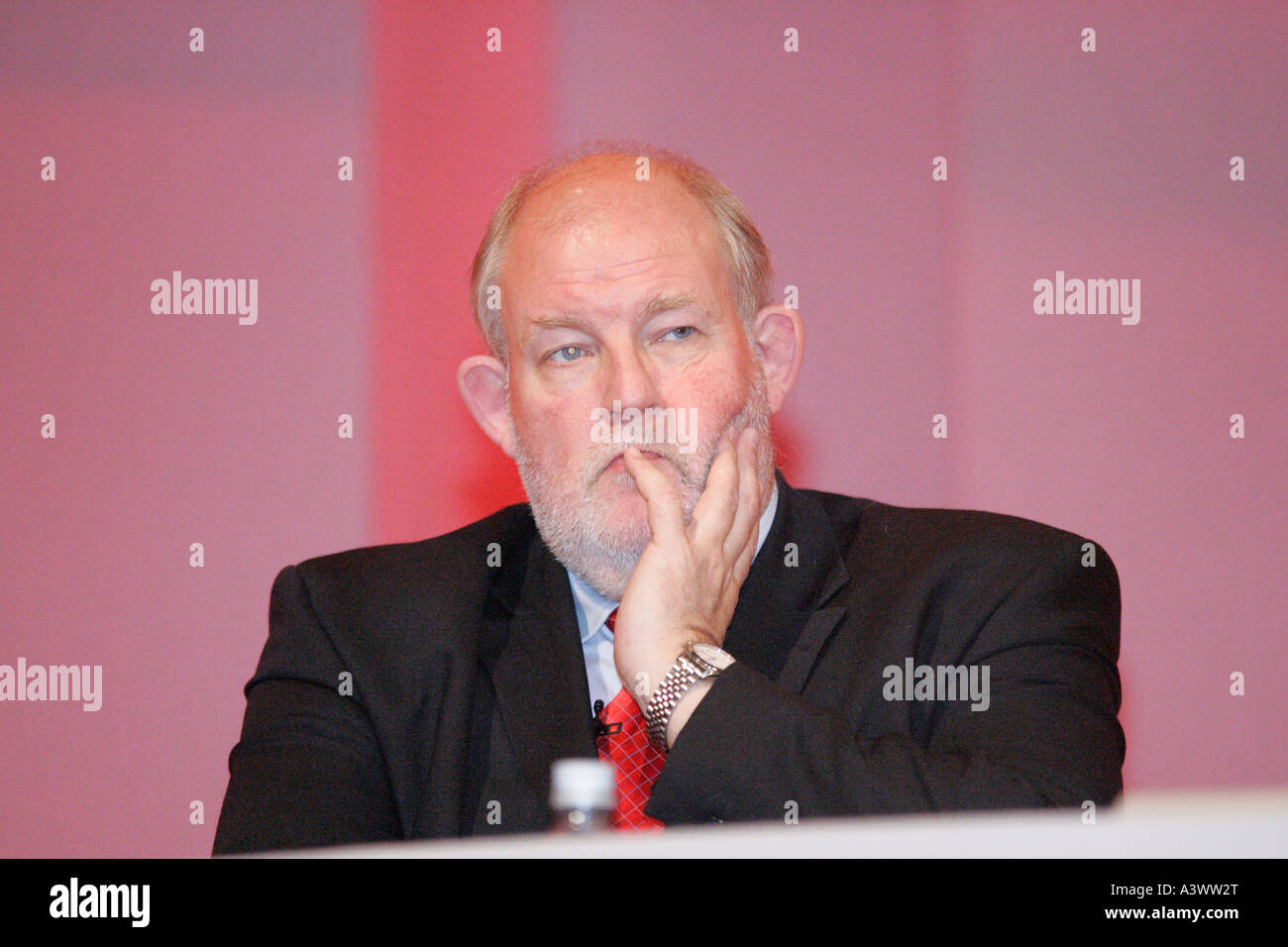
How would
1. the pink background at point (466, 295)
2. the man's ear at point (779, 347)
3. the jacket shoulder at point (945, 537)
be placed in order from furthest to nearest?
the pink background at point (466, 295), the man's ear at point (779, 347), the jacket shoulder at point (945, 537)

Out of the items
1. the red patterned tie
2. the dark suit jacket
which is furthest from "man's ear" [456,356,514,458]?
the red patterned tie

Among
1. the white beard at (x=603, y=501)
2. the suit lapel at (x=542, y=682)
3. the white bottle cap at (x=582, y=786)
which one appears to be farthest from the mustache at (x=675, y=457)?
the white bottle cap at (x=582, y=786)

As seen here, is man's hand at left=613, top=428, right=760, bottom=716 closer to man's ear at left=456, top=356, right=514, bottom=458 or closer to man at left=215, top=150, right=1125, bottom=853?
man at left=215, top=150, right=1125, bottom=853

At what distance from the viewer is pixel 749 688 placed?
Answer: 1947 millimetres

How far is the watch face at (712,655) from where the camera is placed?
2.02 metres

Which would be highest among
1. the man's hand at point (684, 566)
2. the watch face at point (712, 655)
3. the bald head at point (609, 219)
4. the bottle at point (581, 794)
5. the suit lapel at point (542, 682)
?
the bald head at point (609, 219)

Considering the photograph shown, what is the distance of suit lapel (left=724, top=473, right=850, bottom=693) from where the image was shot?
2.34 metres

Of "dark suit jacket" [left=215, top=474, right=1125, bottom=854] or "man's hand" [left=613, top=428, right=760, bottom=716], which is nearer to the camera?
"dark suit jacket" [left=215, top=474, right=1125, bottom=854]

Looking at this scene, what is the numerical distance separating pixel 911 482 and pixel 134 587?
6.90 ft

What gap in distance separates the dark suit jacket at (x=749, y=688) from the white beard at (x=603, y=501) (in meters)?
0.09

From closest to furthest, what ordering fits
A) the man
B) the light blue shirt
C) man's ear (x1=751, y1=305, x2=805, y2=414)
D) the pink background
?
the man < the light blue shirt < man's ear (x1=751, y1=305, x2=805, y2=414) < the pink background

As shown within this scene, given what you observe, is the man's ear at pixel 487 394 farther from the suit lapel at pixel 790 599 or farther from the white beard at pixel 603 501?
the suit lapel at pixel 790 599

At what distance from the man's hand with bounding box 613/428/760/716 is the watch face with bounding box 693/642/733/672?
0.03 meters

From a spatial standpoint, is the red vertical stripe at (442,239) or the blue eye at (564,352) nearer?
the blue eye at (564,352)
